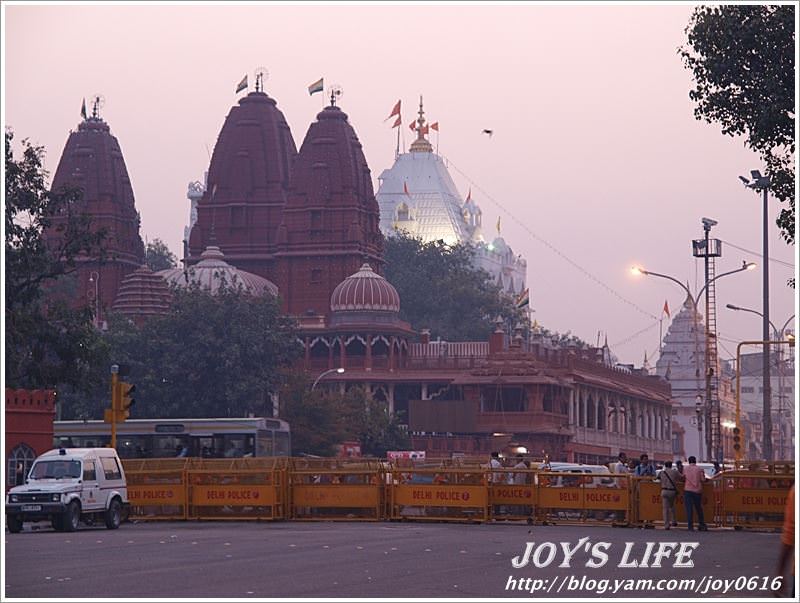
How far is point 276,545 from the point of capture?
25859 mm

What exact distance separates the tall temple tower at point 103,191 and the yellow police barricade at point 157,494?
279ft

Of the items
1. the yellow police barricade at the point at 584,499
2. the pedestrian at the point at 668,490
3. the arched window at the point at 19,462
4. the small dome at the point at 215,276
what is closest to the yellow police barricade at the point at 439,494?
the yellow police barricade at the point at 584,499

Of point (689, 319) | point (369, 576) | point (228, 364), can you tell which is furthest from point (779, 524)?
point (689, 319)

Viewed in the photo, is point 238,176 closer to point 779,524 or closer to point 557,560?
point 779,524

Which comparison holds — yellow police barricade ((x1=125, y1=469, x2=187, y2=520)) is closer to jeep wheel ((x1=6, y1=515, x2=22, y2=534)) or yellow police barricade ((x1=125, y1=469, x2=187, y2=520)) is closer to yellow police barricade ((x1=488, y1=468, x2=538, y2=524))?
jeep wheel ((x1=6, y1=515, x2=22, y2=534))

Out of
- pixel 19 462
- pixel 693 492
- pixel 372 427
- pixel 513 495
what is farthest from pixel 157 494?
pixel 372 427

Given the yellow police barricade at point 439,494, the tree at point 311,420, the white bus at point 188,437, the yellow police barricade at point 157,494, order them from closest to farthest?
the yellow police barricade at point 439,494 → the yellow police barricade at point 157,494 → the white bus at point 188,437 → the tree at point 311,420

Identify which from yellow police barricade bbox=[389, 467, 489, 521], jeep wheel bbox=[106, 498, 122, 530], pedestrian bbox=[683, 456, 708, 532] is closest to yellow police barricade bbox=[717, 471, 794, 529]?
pedestrian bbox=[683, 456, 708, 532]

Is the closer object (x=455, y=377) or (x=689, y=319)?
(x=455, y=377)

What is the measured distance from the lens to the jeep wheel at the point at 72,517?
103 feet

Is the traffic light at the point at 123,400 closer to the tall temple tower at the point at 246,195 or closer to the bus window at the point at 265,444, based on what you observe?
the bus window at the point at 265,444

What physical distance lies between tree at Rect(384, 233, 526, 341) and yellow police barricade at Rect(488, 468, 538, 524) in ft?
353

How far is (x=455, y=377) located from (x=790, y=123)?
7358 cm

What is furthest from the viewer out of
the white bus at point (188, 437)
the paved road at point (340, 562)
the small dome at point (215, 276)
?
the small dome at point (215, 276)
